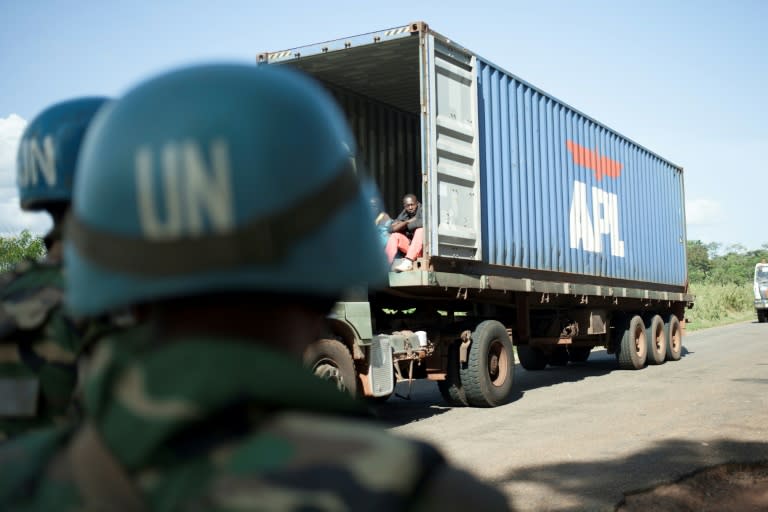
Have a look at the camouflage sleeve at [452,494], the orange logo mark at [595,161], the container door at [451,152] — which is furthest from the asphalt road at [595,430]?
the orange logo mark at [595,161]

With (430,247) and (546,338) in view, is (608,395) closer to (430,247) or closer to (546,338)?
(546,338)

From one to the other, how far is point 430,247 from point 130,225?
6.79 meters

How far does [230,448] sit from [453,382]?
7.99m

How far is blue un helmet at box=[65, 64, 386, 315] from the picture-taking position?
0.81 meters

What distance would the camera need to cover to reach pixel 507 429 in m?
7.18

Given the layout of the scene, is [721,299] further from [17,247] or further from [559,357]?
[17,247]

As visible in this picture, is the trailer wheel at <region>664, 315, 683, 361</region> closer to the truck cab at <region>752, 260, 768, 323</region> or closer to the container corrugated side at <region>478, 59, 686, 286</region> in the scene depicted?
the container corrugated side at <region>478, 59, 686, 286</region>

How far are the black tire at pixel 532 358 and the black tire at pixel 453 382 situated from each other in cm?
549

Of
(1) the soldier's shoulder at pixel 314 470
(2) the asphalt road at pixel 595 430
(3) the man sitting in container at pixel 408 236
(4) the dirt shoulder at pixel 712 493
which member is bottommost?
(4) the dirt shoulder at pixel 712 493

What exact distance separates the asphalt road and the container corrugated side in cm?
172

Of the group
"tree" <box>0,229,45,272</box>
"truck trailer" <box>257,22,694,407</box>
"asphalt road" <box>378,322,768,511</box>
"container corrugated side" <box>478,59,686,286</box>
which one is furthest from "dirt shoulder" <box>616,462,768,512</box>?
"tree" <box>0,229,45,272</box>

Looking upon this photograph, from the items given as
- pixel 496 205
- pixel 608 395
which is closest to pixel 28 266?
pixel 496 205

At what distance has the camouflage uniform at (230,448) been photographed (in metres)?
0.75

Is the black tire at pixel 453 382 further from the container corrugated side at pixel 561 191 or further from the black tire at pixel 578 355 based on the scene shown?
the black tire at pixel 578 355
